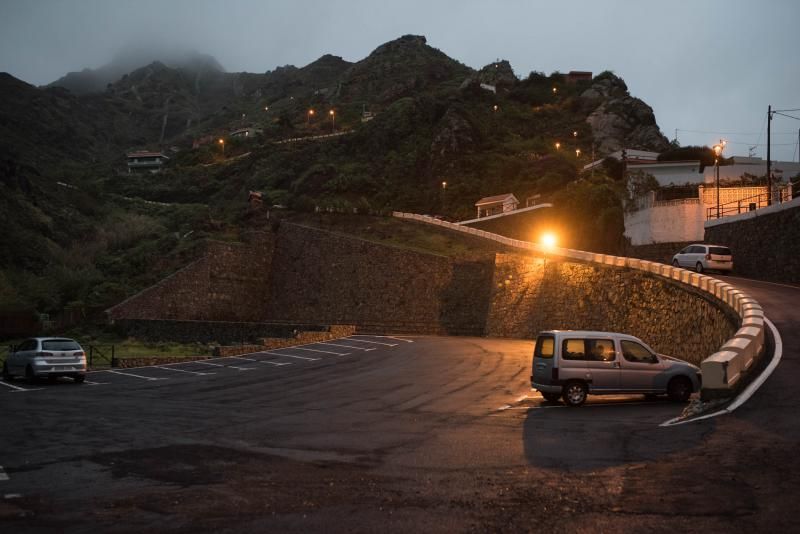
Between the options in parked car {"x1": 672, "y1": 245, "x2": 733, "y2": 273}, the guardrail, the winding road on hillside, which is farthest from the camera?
parked car {"x1": 672, "y1": 245, "x2": 733, "y2": 273}

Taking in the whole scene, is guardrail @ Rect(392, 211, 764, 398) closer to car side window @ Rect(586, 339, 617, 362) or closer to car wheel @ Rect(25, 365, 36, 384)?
car side window @ Rect(586, 339, 617, 362)

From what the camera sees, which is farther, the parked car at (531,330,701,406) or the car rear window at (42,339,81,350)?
the car rear window at (42,339,81,350)

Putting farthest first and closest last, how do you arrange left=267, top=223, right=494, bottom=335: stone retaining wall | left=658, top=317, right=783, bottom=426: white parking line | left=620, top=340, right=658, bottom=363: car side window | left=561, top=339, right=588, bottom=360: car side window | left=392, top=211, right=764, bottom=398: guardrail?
left=267, top=223, right=494, bottom=335: stone retaining wall, left=620, top=340, right=658, bottom=363: car side window, left=561, top=339, right=588, bottom=360: car side window, left=392, top=211, right=764, bottom=398: guardrail, left=658, top=317, right=783, bottom=426: white parking line

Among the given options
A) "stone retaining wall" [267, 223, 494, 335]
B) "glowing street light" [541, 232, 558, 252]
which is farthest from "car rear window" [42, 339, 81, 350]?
"glowing street light" [541, 232, 558, 252]

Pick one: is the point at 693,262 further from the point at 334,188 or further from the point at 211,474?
the point at 334,188

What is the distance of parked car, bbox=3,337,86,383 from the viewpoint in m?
22.7

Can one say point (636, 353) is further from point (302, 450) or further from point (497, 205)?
point (497, 205)

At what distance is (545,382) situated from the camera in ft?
52.0

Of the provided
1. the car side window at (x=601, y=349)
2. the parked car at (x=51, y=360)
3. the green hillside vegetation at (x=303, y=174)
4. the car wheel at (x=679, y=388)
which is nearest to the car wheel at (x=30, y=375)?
the parked car at (x=51, y=360)

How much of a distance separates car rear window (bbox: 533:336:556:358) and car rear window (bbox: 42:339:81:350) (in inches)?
620

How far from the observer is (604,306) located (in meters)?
30.6

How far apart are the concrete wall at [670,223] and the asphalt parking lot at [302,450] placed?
24087 mm

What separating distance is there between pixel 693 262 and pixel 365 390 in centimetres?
2121

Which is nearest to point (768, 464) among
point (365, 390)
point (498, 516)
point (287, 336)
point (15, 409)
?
point (498, 516)
